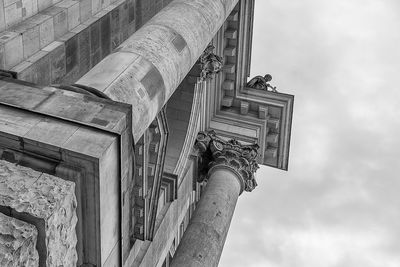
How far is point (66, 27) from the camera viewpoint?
40.3 ft

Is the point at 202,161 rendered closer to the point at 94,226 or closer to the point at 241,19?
the point at 241,19

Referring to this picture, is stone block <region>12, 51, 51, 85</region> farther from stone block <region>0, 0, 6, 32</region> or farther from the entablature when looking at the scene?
the entablature

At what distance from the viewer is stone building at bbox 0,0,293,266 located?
21.9 feet

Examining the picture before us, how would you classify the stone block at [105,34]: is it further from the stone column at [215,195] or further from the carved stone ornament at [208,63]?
the stone column at [215,195]

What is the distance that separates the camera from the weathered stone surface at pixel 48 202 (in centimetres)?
600

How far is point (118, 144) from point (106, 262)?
1820mm

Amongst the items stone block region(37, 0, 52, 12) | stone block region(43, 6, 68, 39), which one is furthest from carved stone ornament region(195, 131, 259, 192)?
stone block region(37, 0, 52, 12)

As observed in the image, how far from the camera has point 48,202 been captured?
6.17 m

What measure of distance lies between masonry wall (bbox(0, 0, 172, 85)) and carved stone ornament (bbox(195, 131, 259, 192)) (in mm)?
5619

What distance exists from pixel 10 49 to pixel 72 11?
2.54 meters

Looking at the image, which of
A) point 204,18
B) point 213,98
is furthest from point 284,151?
point 204,18

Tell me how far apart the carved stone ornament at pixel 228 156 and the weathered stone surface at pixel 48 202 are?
11.8m

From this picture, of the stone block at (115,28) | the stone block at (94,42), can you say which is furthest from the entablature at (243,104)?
the stone block at (94,42)

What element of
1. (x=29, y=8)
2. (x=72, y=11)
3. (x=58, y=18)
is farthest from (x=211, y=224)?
(x=29, y=8)
